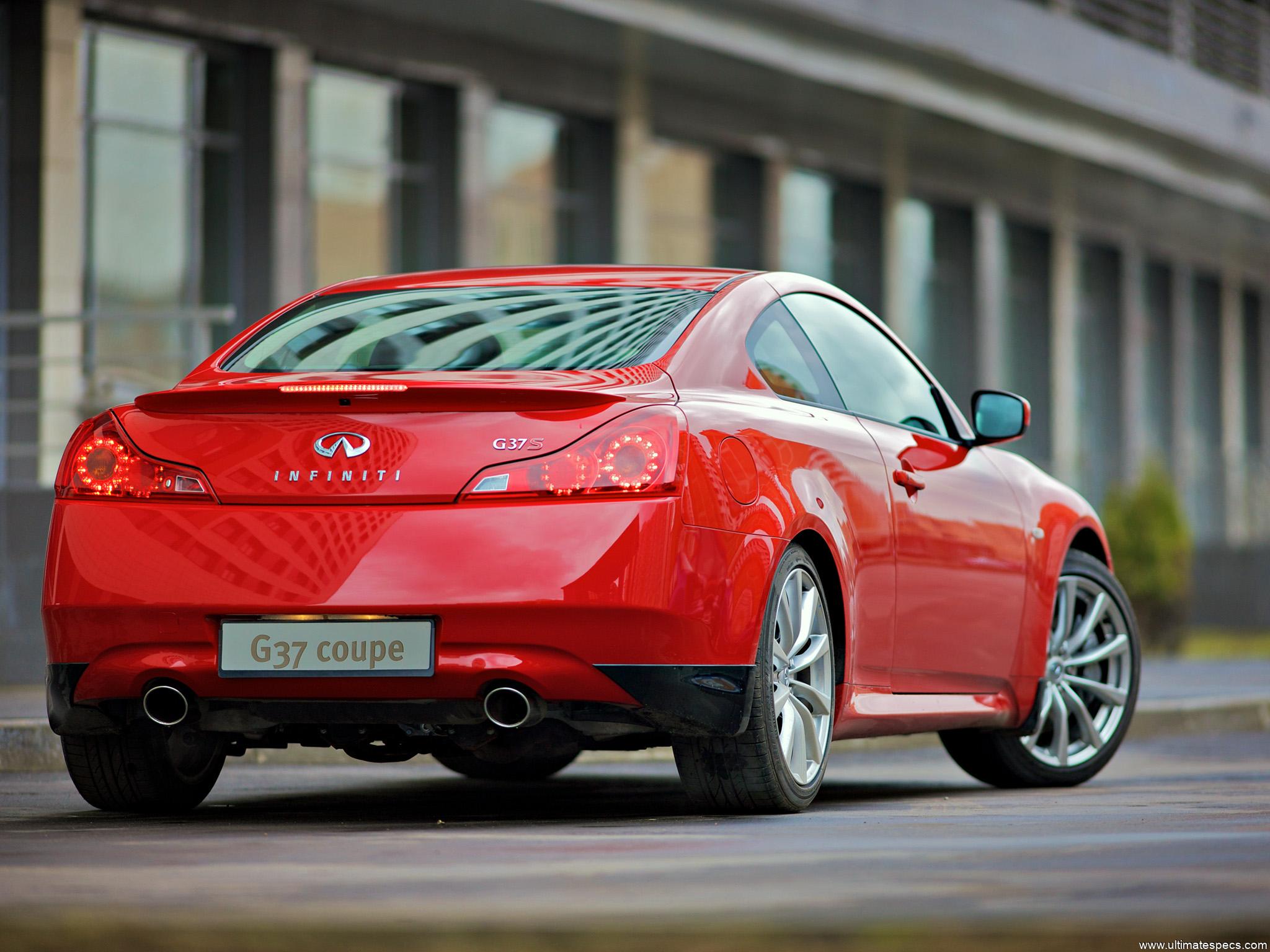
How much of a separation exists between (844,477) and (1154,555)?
55.5 ft

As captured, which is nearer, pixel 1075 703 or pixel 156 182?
pixel 1075 703

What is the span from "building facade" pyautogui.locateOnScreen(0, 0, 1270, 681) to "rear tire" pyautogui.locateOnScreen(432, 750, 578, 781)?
4.67m

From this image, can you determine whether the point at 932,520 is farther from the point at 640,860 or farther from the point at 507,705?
the point at 640,860

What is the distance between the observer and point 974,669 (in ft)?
23.7

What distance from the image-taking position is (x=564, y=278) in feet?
21.8

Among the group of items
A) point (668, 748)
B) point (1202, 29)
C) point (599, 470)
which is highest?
point (1202, 29)

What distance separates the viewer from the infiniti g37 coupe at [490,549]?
5.46 metres

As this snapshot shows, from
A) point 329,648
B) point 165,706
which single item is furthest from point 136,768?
point 329,648

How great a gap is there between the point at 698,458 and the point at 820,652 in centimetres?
85

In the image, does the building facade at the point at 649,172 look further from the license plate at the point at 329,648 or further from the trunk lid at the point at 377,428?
the license plate at the point at 329,648

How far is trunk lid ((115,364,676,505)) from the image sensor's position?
5.51 m

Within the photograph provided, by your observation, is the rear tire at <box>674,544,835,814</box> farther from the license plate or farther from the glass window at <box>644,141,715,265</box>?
the glass window at <box>644,141,715,265</box>

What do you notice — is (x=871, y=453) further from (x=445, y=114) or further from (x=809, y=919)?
(x=445, y=114)

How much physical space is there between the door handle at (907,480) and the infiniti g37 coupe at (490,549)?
0.11 metres
